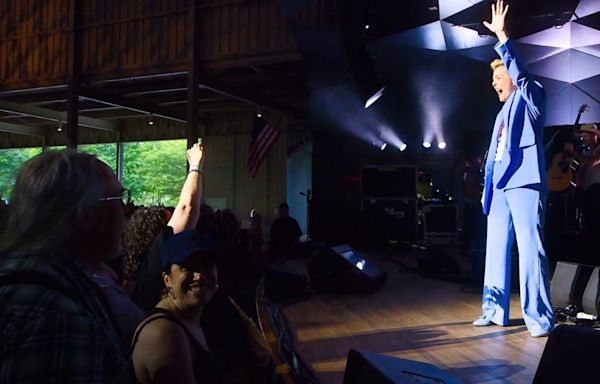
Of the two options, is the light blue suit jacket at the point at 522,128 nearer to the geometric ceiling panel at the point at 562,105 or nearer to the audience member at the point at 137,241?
the audience member at the point at 137,241

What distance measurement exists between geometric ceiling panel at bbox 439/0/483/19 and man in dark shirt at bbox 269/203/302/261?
423 cm

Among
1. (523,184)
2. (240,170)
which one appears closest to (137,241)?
(523,184)

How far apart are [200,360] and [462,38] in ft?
21.5

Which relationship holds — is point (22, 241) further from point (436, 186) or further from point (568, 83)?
point (436, 186)

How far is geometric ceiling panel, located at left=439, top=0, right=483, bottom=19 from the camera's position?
6.23 meters

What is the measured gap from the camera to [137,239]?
224cm

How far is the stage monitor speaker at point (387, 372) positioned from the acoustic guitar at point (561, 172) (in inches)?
246

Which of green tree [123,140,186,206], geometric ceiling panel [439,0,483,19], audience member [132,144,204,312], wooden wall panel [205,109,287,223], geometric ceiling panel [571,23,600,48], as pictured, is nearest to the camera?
audience member [132,144,204,312]

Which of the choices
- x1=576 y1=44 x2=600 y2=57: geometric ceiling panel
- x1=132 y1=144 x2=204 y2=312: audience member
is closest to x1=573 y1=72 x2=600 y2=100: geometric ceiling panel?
x1=576 y1=44 x2=600 y2=57: geometric ceiling panel

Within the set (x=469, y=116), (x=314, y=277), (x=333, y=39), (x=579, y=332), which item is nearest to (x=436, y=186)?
(x=469, y=116)

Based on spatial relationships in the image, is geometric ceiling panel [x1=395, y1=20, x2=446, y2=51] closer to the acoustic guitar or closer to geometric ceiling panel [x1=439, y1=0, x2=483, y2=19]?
geometric ceiling panel [x1=439, y1=0, x2=483, y2=19]

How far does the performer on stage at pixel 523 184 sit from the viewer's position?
3.34 meters

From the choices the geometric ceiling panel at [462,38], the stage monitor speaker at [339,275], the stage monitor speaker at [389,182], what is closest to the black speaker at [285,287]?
the stage monitor speaker at [339,275]

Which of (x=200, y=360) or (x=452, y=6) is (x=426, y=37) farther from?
(x=200, y=360)
